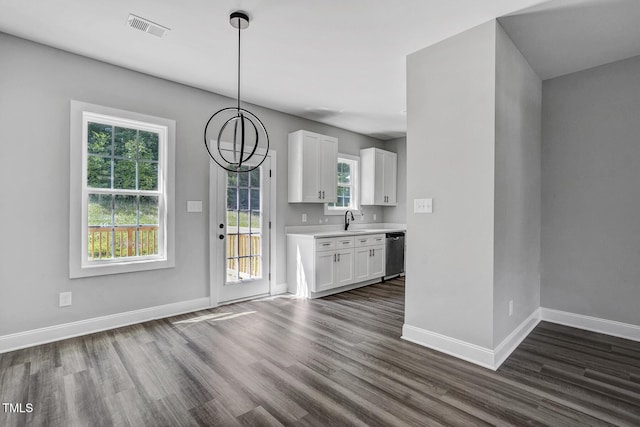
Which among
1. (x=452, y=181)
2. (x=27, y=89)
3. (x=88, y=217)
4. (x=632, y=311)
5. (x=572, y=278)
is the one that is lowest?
(x=632, y=311)

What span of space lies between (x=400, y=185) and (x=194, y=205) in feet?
13.8

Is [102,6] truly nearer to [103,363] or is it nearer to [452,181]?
[103,363]

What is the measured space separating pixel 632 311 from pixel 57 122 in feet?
19.0

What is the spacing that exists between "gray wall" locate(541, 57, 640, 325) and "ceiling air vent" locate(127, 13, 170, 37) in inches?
158

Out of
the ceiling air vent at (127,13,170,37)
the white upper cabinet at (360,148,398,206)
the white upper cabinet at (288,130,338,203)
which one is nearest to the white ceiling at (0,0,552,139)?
the ceiling air vent at (127,13,170,37)

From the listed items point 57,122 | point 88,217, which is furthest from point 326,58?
point 88,217

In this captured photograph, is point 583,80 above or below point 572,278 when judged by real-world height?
above

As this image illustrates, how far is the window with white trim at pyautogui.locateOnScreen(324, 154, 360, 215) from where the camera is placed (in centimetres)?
599

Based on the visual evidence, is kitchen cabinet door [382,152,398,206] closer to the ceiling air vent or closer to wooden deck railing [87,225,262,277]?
wooden deck railing [87,225,262,277]

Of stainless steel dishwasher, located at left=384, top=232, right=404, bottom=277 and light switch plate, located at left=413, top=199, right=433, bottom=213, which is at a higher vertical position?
light switch plate, located at left=413, top=199, right=433, bottom=213

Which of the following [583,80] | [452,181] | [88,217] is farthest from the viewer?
[583,80]

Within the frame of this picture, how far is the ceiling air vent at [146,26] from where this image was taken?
262cm

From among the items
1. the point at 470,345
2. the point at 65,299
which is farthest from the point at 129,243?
the point at 470,345

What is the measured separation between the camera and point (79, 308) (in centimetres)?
321
